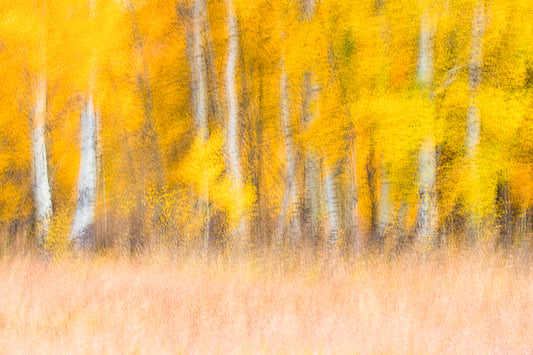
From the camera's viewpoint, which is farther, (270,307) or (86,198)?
(86,198)

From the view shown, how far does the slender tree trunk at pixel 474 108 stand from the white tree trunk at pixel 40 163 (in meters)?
8.28

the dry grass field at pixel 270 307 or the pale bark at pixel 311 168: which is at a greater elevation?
the pale bark at pixel 311 168

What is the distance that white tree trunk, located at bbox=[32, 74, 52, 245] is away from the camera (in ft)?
37.2

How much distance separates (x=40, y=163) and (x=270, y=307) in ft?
22.1

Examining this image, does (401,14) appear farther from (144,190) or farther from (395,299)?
(144,190)

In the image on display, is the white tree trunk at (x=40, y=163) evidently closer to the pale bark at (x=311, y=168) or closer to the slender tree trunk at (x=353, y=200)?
the pale bark at (x=311, y=168)

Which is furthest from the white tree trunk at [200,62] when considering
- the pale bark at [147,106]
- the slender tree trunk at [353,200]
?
the slender tree trunk at [353,200]

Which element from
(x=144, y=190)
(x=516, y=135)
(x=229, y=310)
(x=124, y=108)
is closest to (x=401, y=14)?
(x=516, y=135)

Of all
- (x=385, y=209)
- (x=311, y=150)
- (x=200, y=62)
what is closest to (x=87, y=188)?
(x=200, y=62)

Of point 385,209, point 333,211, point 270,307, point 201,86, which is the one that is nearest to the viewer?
point 270,307

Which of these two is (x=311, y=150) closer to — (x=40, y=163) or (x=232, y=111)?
(x=232, y=111)

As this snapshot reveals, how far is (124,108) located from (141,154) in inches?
63.5

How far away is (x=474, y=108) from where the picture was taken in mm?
11164

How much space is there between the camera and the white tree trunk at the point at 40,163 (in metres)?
11.3
